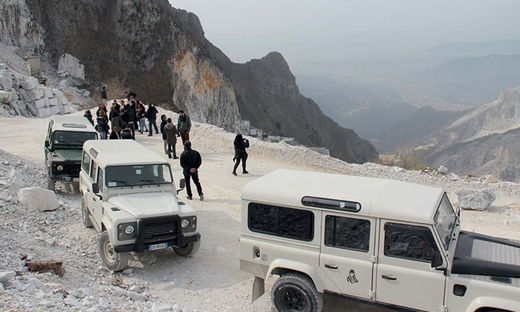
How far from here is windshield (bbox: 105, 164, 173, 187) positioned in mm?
9305

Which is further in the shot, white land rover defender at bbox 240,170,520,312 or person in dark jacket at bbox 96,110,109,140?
person in dark jacket at bbox 96,110,109,140

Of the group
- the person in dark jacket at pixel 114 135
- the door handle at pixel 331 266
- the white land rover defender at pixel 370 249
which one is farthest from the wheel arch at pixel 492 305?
the person in dark jacket at pixel 114 135

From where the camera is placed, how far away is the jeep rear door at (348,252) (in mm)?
6270

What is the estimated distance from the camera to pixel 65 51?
60844 mm

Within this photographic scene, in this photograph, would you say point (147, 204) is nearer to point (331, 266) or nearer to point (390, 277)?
point (331, 266)

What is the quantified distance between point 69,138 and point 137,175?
19.1 feet

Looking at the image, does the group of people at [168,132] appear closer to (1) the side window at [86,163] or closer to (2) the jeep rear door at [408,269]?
(1) the side window at [86,163]

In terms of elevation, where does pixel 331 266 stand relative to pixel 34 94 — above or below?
below

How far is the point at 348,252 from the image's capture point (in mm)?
6406

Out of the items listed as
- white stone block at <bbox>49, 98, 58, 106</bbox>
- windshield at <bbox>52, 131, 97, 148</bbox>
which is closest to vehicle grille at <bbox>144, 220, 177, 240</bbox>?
windshield at <bbox>52, 131, 97, 148</bbox>

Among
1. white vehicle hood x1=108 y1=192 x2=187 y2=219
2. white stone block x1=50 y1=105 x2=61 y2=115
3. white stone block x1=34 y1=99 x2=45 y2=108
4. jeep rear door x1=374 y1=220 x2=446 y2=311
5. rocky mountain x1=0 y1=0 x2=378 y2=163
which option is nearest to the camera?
jeep rear door x1=374 y1=220 x2=446 y2=311

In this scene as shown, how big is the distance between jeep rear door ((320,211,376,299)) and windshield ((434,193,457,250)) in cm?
86

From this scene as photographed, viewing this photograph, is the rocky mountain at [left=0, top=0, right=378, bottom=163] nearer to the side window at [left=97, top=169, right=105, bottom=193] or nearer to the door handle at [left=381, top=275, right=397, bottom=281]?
the side window at [left=97, top=169, right=105, bottom=193]

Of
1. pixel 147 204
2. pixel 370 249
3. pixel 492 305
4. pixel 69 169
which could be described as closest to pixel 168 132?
pixel 69 169
